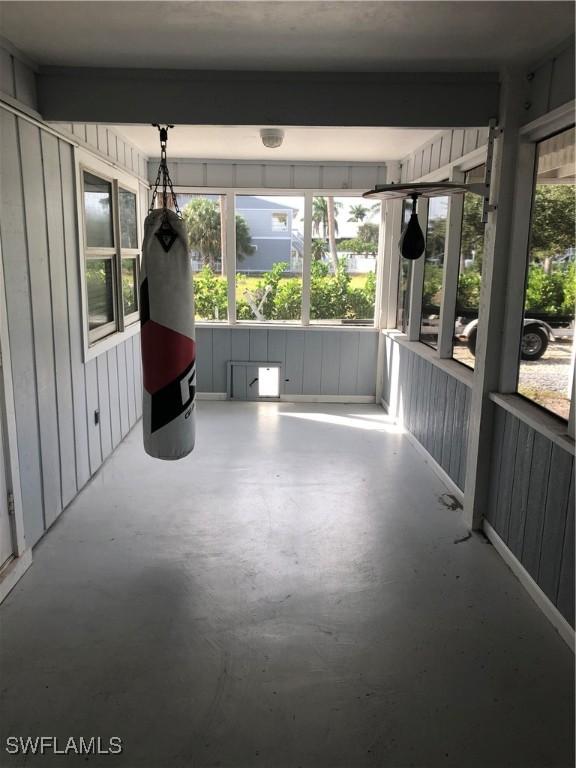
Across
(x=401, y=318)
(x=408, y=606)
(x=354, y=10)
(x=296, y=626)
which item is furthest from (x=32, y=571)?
(x=401, y=318)

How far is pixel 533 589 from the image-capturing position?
8.55 ft

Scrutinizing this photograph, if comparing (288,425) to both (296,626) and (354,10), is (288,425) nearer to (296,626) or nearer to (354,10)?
(296,626)

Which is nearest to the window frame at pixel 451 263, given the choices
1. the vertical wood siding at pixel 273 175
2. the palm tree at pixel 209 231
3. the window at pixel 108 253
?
the vertical wood siding at pixel 273 175

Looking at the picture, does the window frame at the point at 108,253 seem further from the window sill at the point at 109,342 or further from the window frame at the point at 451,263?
the window frame at the point at 451,263

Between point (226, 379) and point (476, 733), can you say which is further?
point (226, 379)

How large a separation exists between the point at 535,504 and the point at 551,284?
1058mm

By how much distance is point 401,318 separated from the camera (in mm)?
5754

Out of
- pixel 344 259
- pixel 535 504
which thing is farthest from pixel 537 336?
pixel 344 259

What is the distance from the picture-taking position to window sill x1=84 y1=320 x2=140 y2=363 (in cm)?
374

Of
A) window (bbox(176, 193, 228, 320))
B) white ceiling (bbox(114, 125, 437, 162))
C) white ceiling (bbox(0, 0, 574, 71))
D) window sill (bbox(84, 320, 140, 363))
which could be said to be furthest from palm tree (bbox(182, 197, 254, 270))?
white ceiling (bbox(0, 0, 574, 71))

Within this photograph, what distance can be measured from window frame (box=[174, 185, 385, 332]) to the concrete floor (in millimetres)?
2655

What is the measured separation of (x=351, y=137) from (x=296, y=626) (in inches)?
146

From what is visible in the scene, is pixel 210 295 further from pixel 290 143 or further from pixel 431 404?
pixel 431 404

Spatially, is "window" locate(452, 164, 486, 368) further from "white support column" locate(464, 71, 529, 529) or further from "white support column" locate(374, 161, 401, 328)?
"white support column" locate(374, 161, 401, 328)
